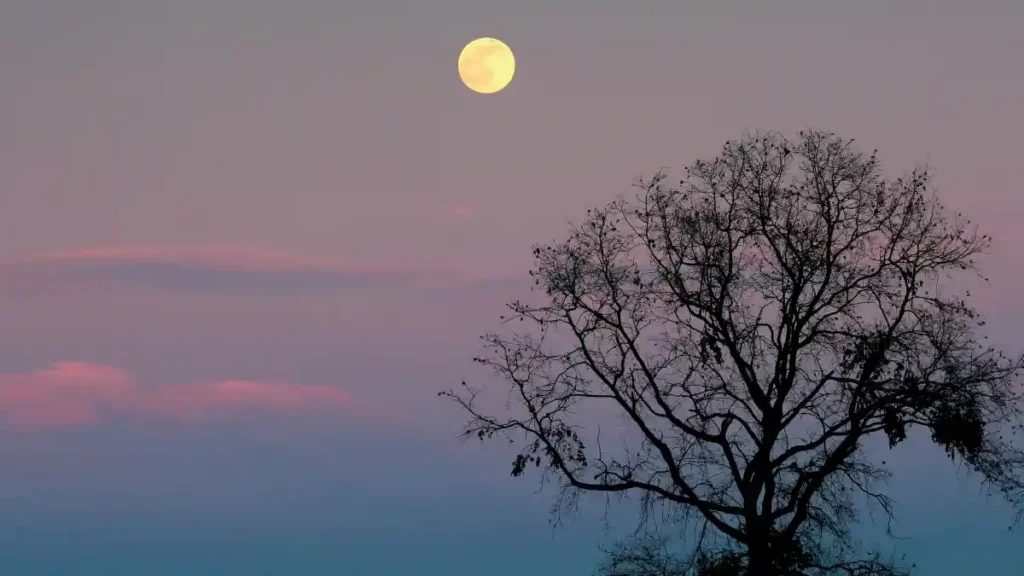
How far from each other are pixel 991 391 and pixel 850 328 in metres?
3.08

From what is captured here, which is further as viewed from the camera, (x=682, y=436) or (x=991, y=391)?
(x=682, y=436)

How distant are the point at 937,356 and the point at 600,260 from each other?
7220 millimetres

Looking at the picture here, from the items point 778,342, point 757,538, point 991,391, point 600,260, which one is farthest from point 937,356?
point 600,260

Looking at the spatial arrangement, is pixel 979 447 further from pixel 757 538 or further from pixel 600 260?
pixel 600 260

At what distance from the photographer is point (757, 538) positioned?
2980 centimetres

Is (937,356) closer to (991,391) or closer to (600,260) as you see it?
(991,391)

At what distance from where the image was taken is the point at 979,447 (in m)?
28.8

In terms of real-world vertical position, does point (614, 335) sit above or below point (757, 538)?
above

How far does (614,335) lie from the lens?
101 ft

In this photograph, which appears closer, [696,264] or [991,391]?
[991,391]

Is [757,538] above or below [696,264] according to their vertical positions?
below

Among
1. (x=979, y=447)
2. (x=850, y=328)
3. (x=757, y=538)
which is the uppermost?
(x=850, y=328)

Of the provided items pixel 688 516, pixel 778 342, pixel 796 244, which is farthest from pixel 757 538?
pixel 796 244

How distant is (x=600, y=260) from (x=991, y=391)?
27.6ft
